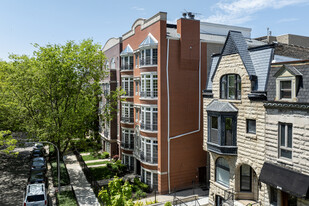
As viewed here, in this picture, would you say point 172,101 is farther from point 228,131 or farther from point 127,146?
point 127,146

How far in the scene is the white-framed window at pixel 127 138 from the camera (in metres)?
29.4

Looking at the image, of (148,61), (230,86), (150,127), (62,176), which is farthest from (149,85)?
(62,176)

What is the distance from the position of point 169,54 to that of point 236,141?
1037 centimetres

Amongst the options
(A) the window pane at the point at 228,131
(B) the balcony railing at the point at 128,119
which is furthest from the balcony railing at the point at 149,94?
(A) the window pane at the point at 228,131

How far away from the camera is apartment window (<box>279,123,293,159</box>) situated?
540 inches

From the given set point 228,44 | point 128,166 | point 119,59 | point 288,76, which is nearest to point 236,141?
point 288,76

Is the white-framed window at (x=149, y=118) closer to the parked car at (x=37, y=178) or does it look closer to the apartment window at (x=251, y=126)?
the apartment window at (x=251, y=126)

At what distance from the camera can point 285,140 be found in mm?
13898

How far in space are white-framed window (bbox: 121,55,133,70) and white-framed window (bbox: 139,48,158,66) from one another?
4.82 meters

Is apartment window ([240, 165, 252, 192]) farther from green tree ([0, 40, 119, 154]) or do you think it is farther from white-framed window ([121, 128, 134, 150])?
green tree ([0, 40, 119, 154])

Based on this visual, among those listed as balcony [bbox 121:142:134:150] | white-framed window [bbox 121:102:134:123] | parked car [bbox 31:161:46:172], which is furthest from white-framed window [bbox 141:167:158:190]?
parked car [bbox 31:161:46:172]

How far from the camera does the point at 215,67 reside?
19609mm

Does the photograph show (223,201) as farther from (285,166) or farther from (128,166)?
(128,166)

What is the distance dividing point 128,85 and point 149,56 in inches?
262
